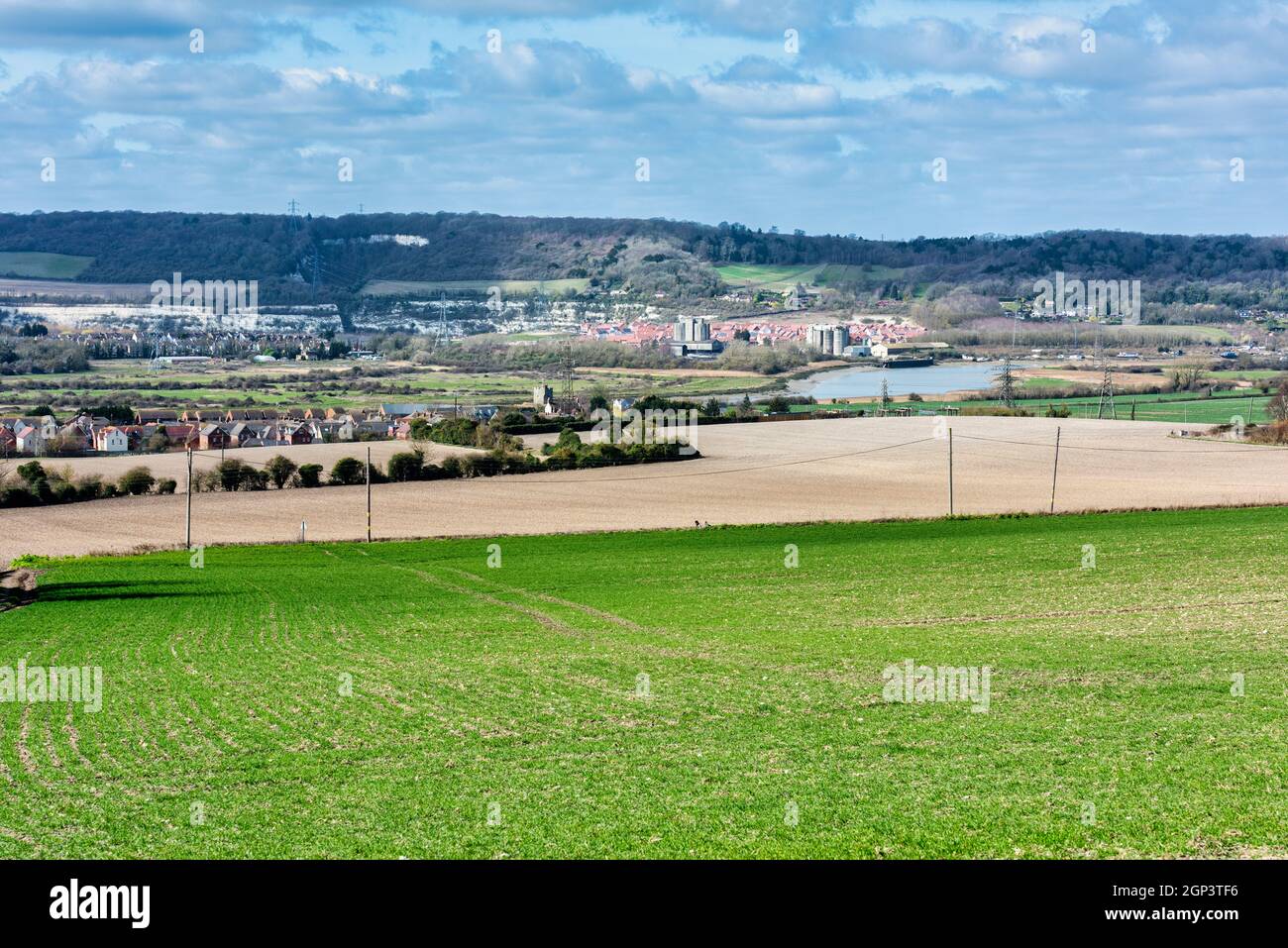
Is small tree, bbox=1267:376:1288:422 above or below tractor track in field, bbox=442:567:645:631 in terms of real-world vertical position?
above

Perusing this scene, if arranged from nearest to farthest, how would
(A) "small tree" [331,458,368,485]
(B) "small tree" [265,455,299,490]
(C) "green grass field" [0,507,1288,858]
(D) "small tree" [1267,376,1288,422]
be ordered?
(C) "green grass field" [0,507,1288,858] → (B) "small tree" [265,455,299,490] → (A) "small tree" [331,458,368,485] → (D) "small tree" [1267,376,1288,422]

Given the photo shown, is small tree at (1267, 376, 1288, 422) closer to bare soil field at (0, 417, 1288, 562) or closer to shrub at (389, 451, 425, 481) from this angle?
bare soil field at (0, 417, 1288, 562)

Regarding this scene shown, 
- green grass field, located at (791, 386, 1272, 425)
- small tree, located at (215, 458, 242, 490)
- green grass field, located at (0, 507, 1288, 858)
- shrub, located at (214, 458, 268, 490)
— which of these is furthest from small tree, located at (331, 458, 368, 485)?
green grass field, located at (791, 386, 1272, 425)

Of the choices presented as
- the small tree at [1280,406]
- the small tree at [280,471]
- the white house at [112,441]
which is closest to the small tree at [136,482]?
the small tree at [280,471]

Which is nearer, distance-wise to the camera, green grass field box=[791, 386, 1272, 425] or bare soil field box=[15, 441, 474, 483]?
bare soil field box=[15, 441, 474, 483]

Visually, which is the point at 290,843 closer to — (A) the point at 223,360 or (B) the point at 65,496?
(B) the point at 65,496

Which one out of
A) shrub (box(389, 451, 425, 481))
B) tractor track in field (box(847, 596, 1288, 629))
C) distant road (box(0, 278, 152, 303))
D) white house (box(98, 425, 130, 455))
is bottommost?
tractor track in field (box(847, 596, 1288, 629))

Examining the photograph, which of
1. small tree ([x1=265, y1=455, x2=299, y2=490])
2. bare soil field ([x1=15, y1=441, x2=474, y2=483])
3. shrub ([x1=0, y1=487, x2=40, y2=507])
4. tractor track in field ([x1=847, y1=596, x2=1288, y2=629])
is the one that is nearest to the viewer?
tractor track in field ([x1=847, y1=596, x2=1288, y2=629])
